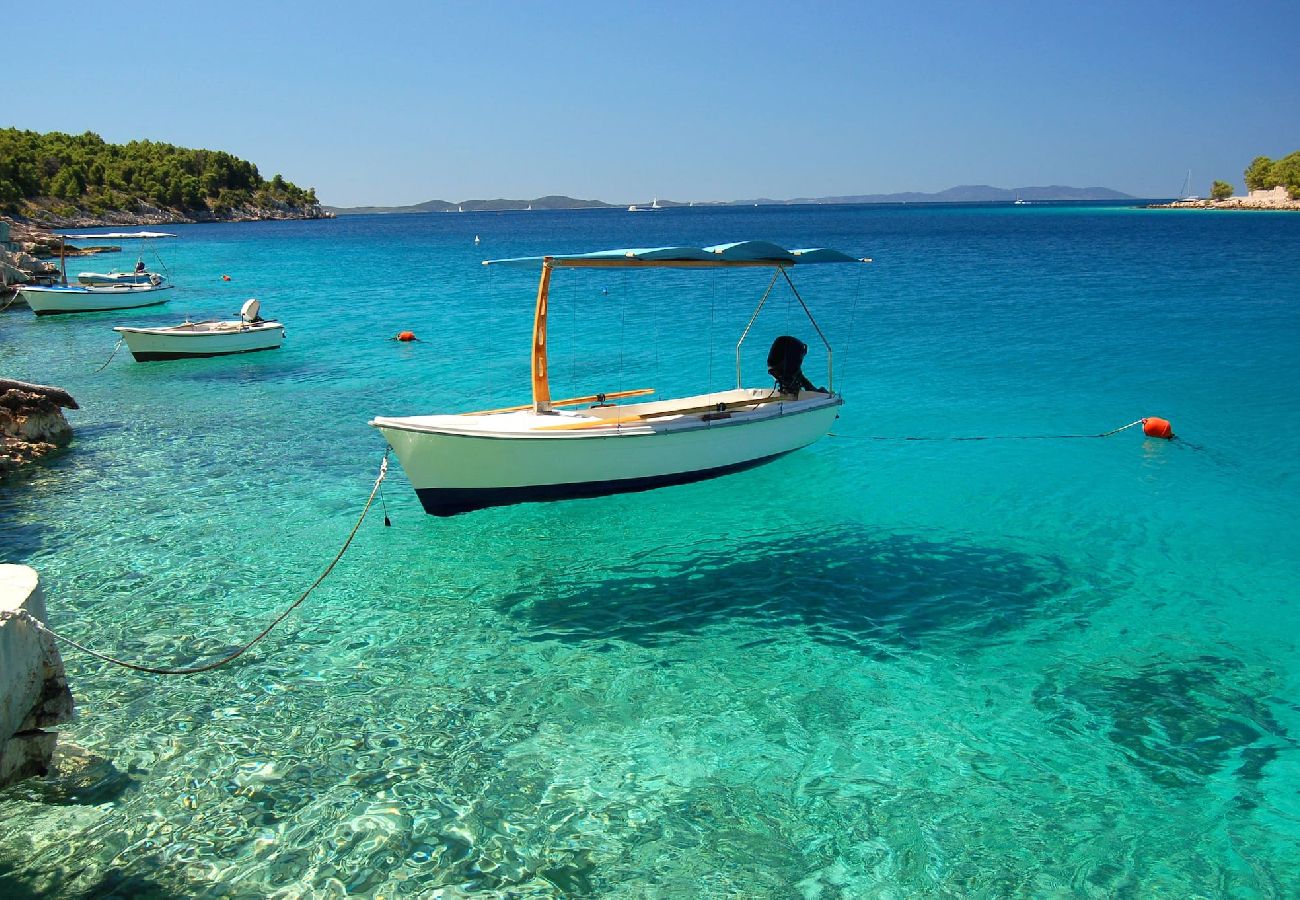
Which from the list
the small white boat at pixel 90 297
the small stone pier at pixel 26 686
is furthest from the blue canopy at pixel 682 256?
the small white boat at pixel 90 297

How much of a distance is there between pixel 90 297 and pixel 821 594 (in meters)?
34.6

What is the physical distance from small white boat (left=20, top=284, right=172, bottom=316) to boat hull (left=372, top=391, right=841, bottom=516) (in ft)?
99.0

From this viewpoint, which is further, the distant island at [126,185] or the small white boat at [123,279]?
the distant island at [126,185]

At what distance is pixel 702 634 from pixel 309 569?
4900 mm

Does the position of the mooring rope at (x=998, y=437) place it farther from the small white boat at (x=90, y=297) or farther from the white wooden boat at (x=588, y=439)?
the small white boat at (x=90, y=297)

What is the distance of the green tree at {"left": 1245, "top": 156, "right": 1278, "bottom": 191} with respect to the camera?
5674 inches

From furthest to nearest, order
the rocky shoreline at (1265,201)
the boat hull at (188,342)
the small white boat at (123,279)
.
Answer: the rocky shoreline at (1265,201)
the small white boat at (123,279)
the boat hull at (188,342)

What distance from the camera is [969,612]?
9.51 meters

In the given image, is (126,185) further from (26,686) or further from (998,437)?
(26,686)

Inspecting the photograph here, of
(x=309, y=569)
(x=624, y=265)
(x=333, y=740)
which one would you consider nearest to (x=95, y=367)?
(x=309, y=569)

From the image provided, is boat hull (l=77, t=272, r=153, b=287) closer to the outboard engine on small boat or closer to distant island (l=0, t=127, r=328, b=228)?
the outboard engine on small boat

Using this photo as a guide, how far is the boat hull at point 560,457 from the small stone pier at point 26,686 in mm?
4606

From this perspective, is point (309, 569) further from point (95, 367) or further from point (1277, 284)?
point (1277, 284)

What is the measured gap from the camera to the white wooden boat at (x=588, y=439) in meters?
10.6
